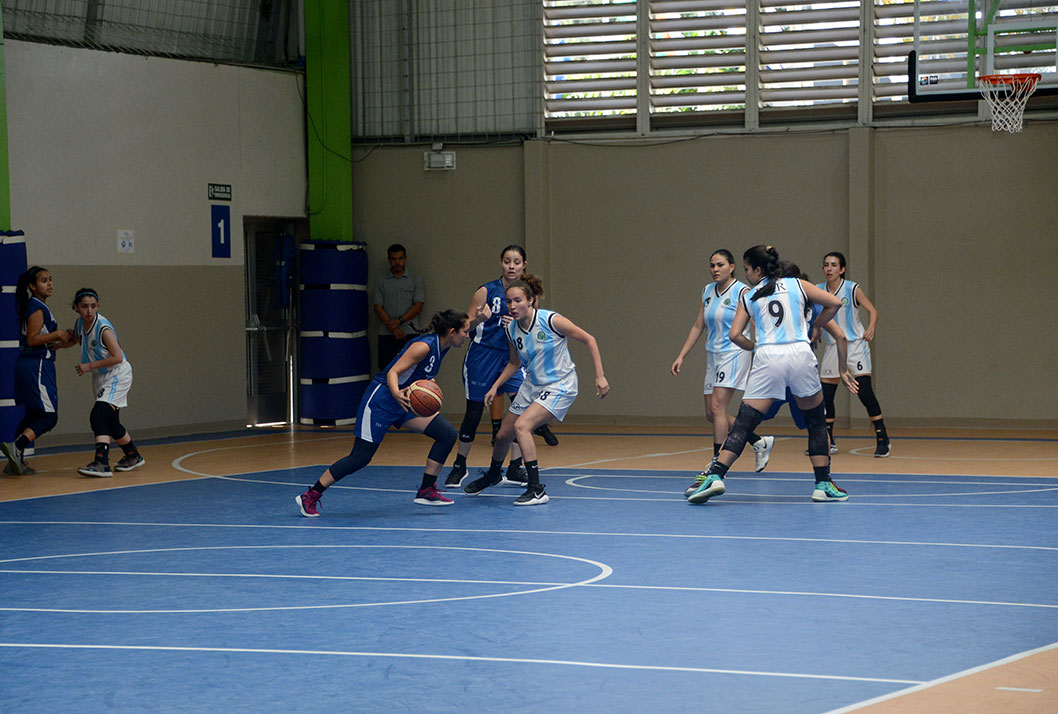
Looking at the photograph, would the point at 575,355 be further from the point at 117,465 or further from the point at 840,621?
the point at 840,621

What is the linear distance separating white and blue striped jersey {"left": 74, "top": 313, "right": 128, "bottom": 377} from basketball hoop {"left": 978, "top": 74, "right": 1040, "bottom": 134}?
779 cm

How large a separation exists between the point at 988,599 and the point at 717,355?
13.6 ft

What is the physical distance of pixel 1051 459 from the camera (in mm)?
11188

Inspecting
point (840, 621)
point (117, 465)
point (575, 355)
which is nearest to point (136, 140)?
point (117, 465)

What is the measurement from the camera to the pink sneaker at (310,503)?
339 inches

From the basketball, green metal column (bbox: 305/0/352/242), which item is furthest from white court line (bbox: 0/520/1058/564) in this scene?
green metal column (bbox: 305/0/352/242)

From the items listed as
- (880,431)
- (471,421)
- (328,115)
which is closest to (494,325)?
(471,421)

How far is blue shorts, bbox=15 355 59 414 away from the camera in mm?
10891

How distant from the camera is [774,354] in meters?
8.73

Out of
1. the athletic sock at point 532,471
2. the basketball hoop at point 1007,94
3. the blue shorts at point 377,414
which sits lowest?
the athletic sock at point 532,471

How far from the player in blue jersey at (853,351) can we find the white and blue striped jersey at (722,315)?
5.63ft

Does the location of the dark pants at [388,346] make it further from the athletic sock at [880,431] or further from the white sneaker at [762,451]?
the athletic sock at [880,431]

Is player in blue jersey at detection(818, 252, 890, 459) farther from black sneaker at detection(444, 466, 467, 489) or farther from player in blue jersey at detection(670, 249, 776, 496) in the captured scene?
black sneaker at detection(444, 466, 467, 489)

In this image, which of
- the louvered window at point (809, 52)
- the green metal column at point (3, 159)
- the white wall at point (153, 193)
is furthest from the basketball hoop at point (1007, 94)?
the green metal column at point (3, 159)
